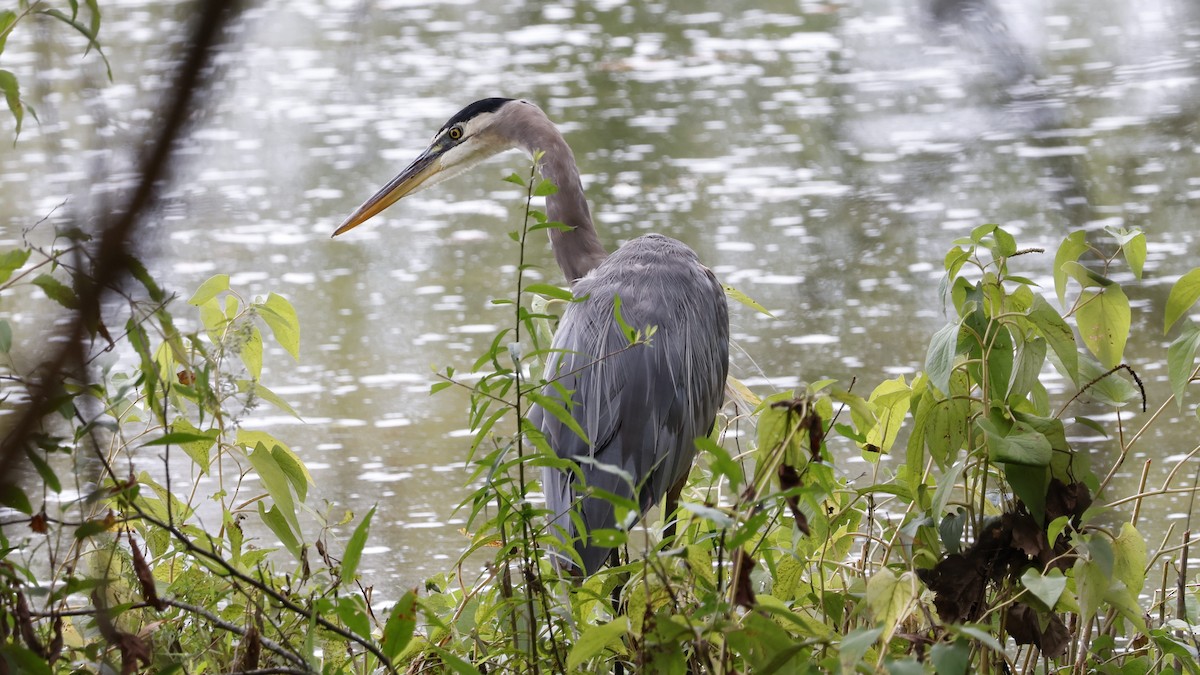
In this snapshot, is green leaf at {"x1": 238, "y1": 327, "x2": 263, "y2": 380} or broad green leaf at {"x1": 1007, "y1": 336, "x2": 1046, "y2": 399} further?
green leaf at {"x1": 238, "y1": 327, "x2": 263, "y2": 380}

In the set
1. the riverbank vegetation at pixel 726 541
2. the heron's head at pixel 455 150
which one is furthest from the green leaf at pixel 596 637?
the heron's head at pixel 455 150

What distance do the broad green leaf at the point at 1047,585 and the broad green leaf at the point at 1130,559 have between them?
0.20 metres

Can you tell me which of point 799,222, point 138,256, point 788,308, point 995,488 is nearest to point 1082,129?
point 799,222

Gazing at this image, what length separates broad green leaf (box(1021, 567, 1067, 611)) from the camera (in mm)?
1525

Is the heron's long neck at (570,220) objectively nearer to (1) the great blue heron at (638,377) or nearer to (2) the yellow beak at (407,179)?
(1) the great blue heron at (638,377)

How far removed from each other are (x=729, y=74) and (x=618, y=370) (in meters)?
4.62

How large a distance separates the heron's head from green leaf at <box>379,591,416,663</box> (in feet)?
6.57

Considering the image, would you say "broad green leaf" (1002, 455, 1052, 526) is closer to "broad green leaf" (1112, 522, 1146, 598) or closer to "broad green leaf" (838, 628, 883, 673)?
"broad green leaf" (1112, 522, 1146, 598)

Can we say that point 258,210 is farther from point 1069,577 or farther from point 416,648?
point 1069,577

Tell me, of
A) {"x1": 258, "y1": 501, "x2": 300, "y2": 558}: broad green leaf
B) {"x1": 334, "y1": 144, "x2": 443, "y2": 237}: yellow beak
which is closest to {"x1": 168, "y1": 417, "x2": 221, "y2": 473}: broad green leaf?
{"x1": 258, "y1": 501, "x2": 300, "y2": 558}: broad green leaf

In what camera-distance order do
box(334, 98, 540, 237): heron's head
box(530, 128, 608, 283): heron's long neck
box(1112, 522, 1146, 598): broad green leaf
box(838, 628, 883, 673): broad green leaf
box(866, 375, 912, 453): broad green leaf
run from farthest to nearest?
box(334, 98, 540, 237): heron's head
box(530, 128, 608, 283): heron's long neck
box(866, 375, 912, 453): broad green leaf
box(1112, 522, 1146, 598): broad green leaf
box(838, 628, 883, 673): broad green leaf

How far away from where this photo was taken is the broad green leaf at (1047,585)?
1.53 metres

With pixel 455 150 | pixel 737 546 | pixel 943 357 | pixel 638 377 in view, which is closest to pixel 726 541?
pixel 737 546

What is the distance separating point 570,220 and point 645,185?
7.83 ft
